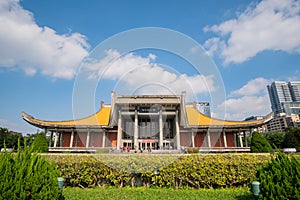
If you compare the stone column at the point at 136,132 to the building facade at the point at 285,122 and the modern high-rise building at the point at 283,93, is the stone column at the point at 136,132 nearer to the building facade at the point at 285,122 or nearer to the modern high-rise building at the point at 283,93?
the building facade at the point at 285,122

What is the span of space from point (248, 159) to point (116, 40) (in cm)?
655

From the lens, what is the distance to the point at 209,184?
5891 mm

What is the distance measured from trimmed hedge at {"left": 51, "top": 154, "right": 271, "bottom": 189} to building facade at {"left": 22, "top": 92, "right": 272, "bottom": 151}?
49.6 feet

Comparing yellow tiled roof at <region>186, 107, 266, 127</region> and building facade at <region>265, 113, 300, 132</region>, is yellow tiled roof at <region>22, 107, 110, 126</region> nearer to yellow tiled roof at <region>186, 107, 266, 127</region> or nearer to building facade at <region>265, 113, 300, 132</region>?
yellow tiled roof at <region>186, 107, 266, 127</region>

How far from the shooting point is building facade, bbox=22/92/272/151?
2142cm

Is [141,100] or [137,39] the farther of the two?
[141,100]

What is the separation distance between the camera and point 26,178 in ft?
9.09

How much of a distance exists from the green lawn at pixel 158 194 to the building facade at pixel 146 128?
15.7m

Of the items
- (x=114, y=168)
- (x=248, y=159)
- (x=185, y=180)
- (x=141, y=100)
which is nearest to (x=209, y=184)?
(x=185, y=180)

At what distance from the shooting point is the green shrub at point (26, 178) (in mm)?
2611

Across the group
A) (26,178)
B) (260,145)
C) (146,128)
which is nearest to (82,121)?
(146,128)

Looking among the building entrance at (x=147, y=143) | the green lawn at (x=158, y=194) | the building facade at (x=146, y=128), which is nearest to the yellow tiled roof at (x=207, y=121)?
the building facade at (x=146, y=128)

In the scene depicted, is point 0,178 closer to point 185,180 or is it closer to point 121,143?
point 185,180

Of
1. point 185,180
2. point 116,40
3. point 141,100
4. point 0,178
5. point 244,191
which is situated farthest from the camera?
point 141,100
